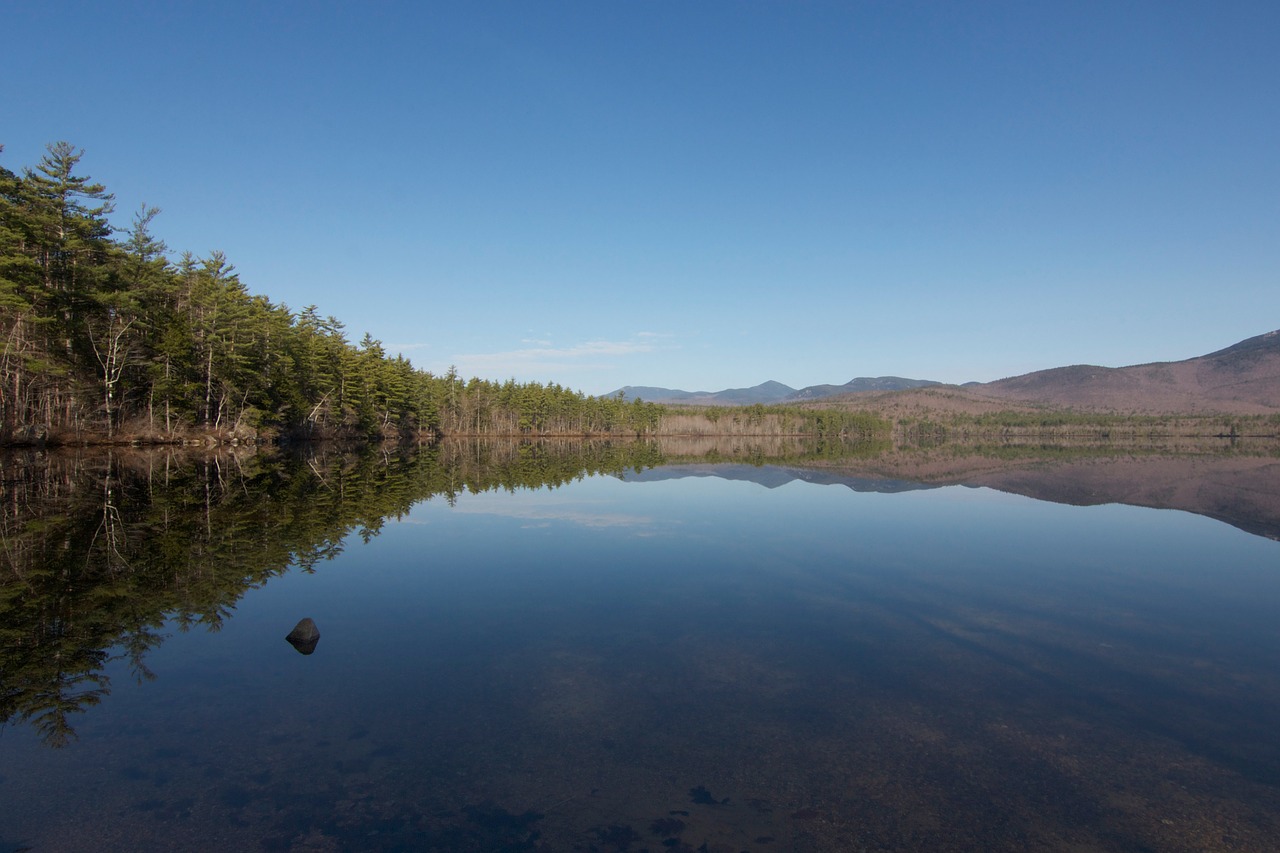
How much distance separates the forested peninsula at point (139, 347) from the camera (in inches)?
1470

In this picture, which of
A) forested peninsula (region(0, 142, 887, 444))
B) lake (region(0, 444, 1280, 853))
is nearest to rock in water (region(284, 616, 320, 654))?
lake (region(0, 444, 1280, 853))

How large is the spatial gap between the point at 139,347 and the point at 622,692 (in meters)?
51.7

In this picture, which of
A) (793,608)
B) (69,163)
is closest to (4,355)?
(69,163)

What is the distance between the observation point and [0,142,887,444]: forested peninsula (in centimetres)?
3734

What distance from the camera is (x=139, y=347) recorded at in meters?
45.9

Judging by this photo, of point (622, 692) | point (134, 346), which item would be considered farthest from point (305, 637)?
point (134, 346)

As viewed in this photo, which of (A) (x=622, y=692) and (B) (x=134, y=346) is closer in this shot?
(A) (x=622, y=692)

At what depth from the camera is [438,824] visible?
A: 576cm

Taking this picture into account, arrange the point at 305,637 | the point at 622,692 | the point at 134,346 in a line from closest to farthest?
1. the point at 622,692
2. the point at 305,637
3. the point at 134,346

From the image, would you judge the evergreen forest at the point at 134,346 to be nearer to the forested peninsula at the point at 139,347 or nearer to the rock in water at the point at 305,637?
the forested peninsula at the point at 139,347

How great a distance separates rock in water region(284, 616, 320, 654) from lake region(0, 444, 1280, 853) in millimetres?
190

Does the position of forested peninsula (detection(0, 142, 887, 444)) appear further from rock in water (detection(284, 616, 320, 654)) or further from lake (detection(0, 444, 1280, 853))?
rock in water (detection(284, 616, 320, 654))

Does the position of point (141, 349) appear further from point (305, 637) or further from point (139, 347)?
point (305, 637)

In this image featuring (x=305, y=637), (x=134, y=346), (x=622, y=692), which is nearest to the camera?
(x=622, y=692)
